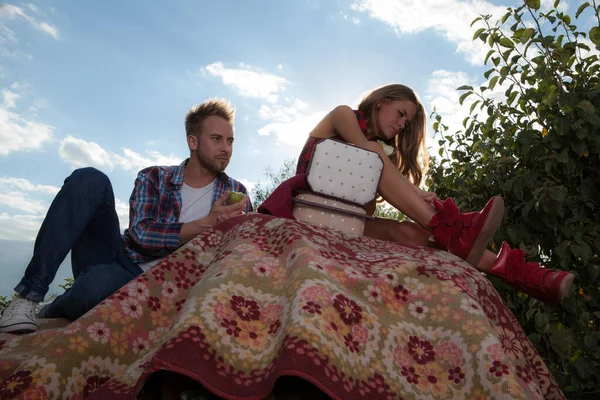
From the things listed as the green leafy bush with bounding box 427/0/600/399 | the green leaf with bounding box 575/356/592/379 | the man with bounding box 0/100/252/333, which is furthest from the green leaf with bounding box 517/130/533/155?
the man with bounding box 0/100/252/333

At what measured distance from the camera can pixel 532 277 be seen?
7.66ft

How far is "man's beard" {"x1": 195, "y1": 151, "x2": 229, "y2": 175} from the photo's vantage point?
3129 millimetres

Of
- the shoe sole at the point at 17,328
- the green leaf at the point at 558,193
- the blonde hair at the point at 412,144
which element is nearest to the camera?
the shoe sole at the point at 17,328

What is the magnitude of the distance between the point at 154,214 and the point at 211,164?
49cm

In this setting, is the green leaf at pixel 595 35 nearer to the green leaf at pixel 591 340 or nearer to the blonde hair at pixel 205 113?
the green leaf at pixel 591 340

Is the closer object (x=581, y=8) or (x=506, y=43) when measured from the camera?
(x=581, y=8)

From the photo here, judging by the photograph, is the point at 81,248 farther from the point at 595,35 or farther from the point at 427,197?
the point at 595,35

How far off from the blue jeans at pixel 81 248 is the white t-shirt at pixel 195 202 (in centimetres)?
41

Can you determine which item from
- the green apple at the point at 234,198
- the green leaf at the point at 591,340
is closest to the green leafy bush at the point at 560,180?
the green leaf at the point at 591,340

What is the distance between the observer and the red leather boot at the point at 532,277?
226 centimetres

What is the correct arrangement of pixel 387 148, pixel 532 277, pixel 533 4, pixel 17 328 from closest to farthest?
1. pixel 17 328
2. pixel 532 277
3. pixel 533 4
4. pixel 387 148

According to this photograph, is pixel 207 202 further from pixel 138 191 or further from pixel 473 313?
pixel 473 313

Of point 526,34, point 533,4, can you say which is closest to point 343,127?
point 526,34

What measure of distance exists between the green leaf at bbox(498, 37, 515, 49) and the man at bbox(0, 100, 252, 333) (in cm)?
164
